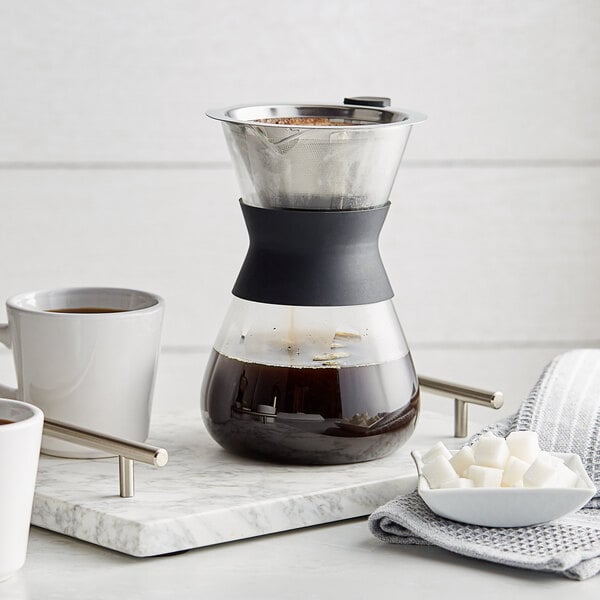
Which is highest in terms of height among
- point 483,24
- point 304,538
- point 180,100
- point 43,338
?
point 483,24

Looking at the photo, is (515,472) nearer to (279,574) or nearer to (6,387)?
(279,574)

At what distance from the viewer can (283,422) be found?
0.75 metres

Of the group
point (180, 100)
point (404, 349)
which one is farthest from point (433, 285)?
point (404, 349)

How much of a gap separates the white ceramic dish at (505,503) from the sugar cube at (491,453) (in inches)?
0.9

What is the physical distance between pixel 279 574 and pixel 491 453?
5.6 inches

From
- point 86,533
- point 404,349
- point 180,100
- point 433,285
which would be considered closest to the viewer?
Answer: point 86,533

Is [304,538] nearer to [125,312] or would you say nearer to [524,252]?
[125,312]

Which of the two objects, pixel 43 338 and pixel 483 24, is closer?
pixel 43 338

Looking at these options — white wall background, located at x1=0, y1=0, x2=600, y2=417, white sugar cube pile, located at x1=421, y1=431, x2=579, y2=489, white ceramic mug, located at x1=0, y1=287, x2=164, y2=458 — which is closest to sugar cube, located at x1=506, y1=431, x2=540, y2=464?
white sugar cube pile, located at x1=421, y1=431, x2=579, y2=489

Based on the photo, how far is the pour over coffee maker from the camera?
2.41 feet

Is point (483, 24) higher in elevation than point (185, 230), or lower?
higher

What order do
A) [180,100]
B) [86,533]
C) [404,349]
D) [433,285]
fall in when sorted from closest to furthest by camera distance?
[86,533], [404,349], [180,100], [433,285]

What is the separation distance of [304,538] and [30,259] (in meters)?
0.81

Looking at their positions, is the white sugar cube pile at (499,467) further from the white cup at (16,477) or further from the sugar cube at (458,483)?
the white cup at (16,477)
